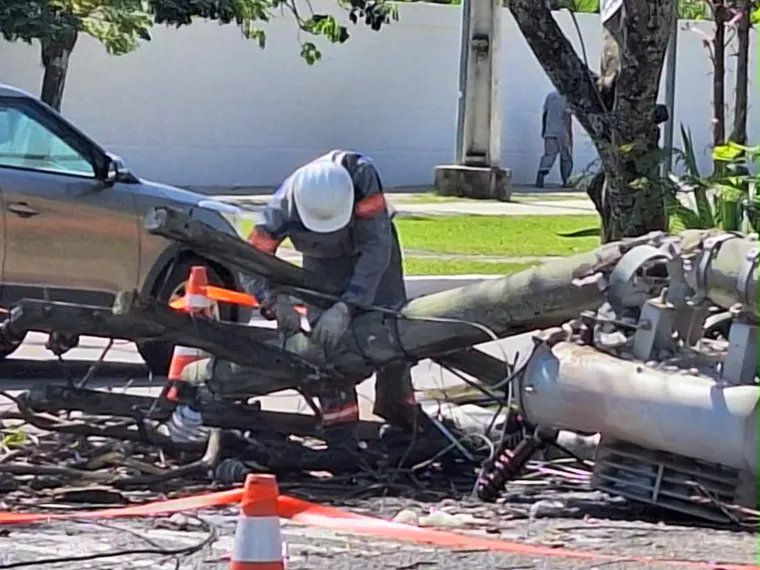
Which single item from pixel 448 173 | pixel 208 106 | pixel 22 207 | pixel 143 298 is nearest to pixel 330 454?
pixel 143 298

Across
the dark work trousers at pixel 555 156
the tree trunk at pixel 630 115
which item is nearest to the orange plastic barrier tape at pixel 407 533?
the tree trunk at pixel 630 115

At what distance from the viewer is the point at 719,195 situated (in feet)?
28.7

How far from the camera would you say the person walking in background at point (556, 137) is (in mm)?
28578

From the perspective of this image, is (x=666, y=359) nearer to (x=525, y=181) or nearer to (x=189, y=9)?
(x=189, y=9)

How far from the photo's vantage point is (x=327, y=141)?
2873cm

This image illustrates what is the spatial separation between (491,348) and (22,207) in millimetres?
3038

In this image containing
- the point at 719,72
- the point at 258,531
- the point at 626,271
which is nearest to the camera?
the point at 258,531

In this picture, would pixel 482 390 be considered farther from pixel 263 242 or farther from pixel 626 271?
pixel 263 242

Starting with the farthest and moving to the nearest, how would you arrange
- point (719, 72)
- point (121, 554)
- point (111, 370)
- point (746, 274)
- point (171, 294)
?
point (719, 72), point (111, 370), point (171, 294), point (746, 274), point (121, 554)

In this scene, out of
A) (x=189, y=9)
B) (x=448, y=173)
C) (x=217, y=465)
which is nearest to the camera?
(x=217, y=465)

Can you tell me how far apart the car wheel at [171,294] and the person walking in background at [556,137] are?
1826 cm

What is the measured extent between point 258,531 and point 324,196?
3342mm

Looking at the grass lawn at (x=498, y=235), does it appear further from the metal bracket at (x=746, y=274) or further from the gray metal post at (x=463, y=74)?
the metal bracket at (x=746, y=274)

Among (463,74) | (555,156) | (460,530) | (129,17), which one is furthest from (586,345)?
(555,156)
